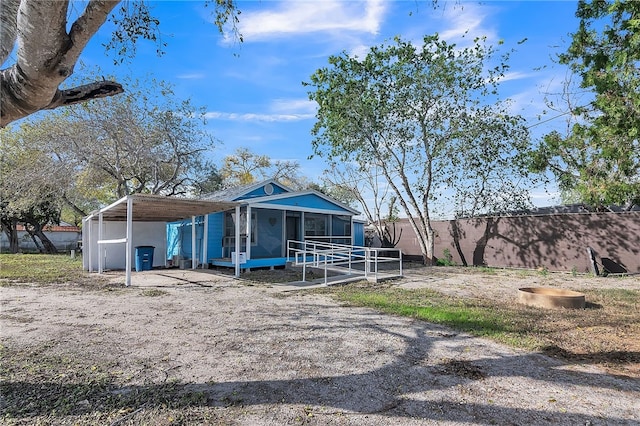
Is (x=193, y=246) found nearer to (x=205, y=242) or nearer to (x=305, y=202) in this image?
(x=205, y=242)

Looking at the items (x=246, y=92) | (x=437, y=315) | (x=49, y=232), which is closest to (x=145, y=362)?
(x=437, y=315)

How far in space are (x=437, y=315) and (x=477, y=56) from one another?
1183cm

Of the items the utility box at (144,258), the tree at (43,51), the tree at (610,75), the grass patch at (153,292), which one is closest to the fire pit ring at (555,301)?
the tree at (610,75)

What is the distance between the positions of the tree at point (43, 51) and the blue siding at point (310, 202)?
9731 mm

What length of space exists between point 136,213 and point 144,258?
64.6 inches

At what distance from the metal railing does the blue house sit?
0.48 m

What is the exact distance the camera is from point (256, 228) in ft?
41.3

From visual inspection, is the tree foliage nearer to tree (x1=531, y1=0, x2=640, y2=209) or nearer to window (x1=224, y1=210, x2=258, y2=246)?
window (x1=224, y1=210, x2=258, y2=246)

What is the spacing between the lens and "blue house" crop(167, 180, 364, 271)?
12211 millimetres

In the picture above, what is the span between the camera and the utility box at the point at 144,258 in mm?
12297

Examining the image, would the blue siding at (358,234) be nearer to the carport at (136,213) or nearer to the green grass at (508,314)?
the carport at (136,213)

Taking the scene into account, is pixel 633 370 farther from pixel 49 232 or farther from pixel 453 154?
pixel 49 232

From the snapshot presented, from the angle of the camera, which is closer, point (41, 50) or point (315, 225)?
point (41, 50)

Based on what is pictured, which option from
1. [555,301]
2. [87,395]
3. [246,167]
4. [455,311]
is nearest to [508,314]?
[455,311]
